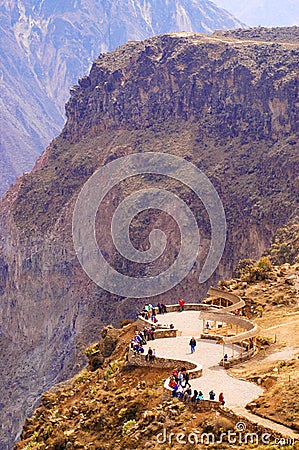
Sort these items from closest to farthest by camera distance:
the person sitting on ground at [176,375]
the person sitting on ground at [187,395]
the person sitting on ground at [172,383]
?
1. the person sitting on ground at [187,395]
2. the person sitting on ground at [172,383]
3. the person sitting on ground at [176,375]

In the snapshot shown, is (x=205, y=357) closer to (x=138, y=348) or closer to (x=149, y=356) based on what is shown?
(x=149, y=356)

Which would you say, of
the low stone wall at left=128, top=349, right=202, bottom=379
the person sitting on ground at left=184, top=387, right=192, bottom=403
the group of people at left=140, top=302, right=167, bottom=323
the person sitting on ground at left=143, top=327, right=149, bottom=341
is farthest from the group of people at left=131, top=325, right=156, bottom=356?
the person sitting on ground at left=184, top=387, right=192, bottom=403

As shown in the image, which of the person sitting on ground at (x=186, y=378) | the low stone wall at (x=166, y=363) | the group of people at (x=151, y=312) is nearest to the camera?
the person sitting on ground at (x=186, y=378)

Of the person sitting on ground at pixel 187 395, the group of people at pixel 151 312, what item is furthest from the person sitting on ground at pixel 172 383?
the group of people at pixel 151 312

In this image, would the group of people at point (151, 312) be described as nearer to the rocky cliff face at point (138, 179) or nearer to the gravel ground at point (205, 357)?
the gravel ground at point (205, 357)

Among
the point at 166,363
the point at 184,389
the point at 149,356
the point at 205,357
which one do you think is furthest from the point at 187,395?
the point at 205,357

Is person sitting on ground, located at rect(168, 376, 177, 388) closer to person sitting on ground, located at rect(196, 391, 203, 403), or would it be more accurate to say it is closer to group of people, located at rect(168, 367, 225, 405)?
group of people, located at rect(168, 367, 225, 405)
